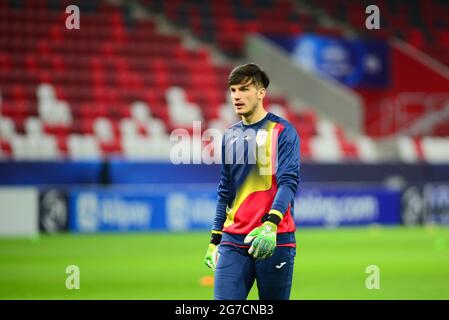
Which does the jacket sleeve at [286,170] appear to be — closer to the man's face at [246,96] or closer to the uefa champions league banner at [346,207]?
the man's face at [246,96]

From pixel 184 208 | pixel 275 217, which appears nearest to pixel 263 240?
pixel 275 217

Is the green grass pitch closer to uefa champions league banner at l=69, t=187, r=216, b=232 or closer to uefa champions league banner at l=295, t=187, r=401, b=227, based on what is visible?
uefa champions league banner at l=69, t=187, r=216, b=232

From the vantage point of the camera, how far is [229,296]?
22.7 feet

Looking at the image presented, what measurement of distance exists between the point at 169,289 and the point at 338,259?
4741mm

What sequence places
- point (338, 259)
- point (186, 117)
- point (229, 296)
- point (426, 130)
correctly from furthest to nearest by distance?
1. point (426, 130)
2. point (186, 117)
3. point (338, 259)
4. point (229, 296)

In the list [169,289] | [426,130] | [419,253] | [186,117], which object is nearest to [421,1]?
[426,130]

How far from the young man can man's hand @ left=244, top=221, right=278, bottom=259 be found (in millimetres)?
99

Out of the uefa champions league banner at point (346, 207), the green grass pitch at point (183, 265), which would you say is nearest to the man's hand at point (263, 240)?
the green grass pitch at point (183, 265)

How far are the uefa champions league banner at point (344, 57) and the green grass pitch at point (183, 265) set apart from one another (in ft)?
30.9

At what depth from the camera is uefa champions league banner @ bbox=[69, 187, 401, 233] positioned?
69.0 ft

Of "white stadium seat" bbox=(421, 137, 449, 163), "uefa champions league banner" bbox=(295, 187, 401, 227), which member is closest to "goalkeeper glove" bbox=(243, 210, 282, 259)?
"uefa champions league banner" bbox=(295, 187, 401, 227)

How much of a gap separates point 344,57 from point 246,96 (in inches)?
946

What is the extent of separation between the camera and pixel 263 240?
6754 millimetres
